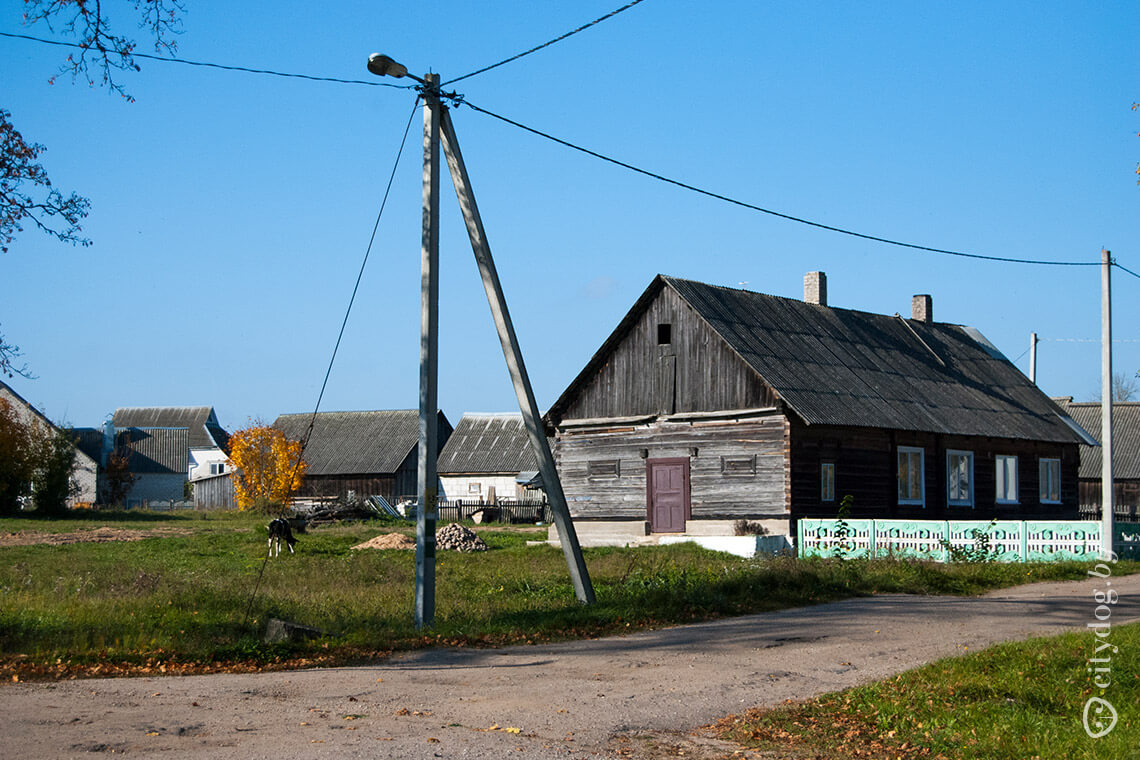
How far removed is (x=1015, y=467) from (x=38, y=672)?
105 ft

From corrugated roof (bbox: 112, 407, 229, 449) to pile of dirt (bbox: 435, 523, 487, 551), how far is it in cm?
6275

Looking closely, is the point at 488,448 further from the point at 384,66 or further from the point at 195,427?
the point at 384,66

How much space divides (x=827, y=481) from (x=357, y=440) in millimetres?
43589

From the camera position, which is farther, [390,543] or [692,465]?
[692,465]

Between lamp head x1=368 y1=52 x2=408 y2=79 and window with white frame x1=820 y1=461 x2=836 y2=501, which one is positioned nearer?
lamp head x1=368 y1=52 x2=408 y2=79

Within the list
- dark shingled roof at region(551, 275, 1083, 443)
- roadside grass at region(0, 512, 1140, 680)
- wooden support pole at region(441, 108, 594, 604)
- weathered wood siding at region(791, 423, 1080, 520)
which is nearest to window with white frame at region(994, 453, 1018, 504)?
weathered wood siding at region(791, 423, 1080, 520)

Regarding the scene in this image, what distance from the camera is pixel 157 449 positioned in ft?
277

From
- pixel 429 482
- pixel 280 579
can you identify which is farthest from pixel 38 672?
pixel 280 579

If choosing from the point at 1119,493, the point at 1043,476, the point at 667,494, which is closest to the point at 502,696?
the point at 667,494

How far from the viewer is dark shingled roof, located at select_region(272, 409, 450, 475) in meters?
65.7

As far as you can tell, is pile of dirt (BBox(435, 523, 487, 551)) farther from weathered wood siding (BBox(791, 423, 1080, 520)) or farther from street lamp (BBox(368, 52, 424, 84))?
street lamp (BBox(368, 52, 424, 84))

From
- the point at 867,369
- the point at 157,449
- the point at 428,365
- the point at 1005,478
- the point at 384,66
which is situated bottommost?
the point at 1005,478

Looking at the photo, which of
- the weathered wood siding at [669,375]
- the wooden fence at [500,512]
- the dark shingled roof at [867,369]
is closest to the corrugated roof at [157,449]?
the wooden fence at [500,512]

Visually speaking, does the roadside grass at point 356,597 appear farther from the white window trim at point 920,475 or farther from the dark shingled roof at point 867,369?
the white window trim at point 920,475
